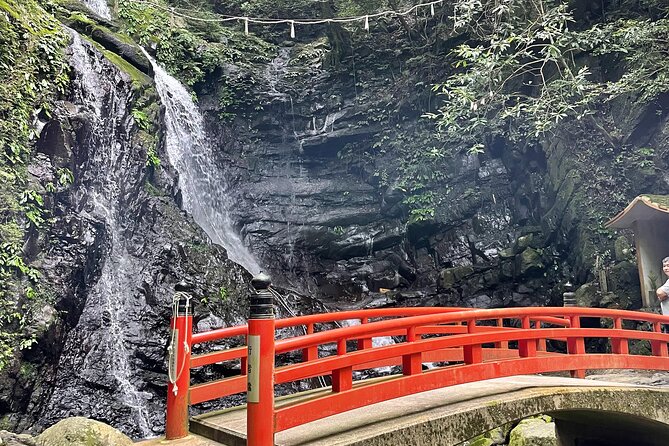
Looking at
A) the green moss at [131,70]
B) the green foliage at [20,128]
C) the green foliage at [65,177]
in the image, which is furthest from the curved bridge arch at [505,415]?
the green moss at [131,70]

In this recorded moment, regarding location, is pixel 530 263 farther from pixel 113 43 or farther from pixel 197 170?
pixel 113 43

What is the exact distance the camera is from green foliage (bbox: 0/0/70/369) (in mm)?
7119

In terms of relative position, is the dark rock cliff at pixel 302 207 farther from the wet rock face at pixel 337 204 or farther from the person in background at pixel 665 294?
the person in background at pixel 665 294

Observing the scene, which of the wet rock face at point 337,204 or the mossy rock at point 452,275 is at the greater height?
the wet rock face at point 337,204

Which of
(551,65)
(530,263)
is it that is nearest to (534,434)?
(530,263)

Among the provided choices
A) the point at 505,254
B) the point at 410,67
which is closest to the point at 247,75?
the point at 410,67

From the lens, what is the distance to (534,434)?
18.6ft

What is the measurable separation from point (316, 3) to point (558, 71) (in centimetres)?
862

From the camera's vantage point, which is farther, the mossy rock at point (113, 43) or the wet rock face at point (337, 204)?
the wet rock face at point (337, 204)

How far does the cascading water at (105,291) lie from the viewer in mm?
7266

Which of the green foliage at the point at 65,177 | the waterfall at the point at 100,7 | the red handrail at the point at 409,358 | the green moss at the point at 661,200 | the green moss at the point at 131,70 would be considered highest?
the waterfall at the point at 100,7

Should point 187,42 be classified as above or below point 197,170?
above

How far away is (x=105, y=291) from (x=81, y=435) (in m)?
Answer: 5.52

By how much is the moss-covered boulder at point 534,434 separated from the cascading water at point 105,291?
5.38 metres
